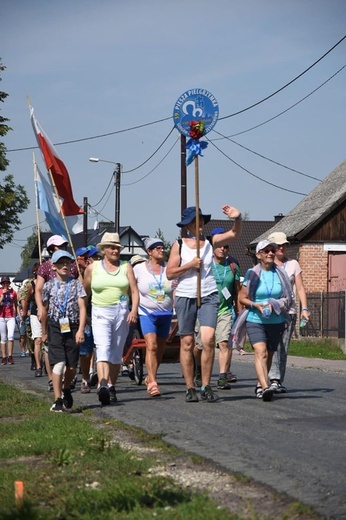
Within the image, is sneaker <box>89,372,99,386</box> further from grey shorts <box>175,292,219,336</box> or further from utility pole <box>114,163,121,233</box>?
utility pole <box>114,163,121,233</box>

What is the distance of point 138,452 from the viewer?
7.99 metres

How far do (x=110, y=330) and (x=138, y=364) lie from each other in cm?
364

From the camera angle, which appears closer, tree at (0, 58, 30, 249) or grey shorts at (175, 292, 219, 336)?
grey shorts at (175, 292, 219, 336)

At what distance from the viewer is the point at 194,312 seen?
12.3 metres

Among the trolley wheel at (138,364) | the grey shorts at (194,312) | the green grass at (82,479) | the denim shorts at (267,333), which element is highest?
the grey shorts at (194,312)

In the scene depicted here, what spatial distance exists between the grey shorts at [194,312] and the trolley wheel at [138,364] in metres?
3.57

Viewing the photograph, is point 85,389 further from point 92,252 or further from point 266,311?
point 266,311

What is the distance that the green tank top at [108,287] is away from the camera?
493 inches

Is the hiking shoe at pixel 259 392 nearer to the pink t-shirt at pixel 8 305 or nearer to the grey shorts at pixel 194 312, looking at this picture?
the grey shorts at pixel 194 312

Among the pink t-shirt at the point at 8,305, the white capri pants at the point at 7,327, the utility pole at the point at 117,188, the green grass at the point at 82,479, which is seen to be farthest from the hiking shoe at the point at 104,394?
the utility pole at the point at 117,188

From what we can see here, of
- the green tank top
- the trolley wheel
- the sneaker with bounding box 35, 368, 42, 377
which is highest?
the green tank top

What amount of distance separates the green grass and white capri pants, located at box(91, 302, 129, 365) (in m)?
2.37

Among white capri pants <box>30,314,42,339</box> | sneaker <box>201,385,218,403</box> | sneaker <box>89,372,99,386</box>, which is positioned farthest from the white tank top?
white capri pants <box>30,314,42,339</box>

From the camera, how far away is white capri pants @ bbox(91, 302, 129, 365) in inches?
488
